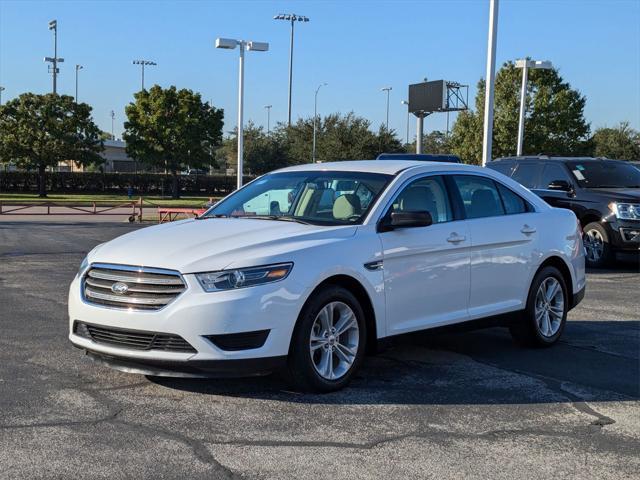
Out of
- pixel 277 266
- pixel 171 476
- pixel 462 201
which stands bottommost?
pixel 171 476

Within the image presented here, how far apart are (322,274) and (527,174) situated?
10451 millimetres

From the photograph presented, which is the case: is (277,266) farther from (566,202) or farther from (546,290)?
(566,202)

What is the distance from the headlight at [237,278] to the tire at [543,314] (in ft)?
9.46

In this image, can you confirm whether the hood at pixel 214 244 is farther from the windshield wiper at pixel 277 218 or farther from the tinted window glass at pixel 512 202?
the tinted window glass at pixel 512 202

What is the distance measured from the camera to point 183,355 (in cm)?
498

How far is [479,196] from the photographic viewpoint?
22.3ft

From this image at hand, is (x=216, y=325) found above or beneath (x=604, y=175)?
beneath

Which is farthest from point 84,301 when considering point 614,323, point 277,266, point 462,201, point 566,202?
point 566,202

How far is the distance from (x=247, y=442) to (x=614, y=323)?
217 inches

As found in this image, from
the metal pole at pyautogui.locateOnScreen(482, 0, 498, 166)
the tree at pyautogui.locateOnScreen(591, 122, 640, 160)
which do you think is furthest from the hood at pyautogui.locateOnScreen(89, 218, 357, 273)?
the tree at pyautogui.locateOnScreen(591, 122, 640, 160)

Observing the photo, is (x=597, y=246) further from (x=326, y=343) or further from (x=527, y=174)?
(x=326, y=343)

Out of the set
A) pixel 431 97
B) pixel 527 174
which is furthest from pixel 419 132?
pixel 527 174

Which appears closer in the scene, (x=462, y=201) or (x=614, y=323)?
(x=462, y=201)

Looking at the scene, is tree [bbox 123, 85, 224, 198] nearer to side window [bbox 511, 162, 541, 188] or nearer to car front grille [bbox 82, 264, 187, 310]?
side window [bbox 511, 162, 541, 188]
